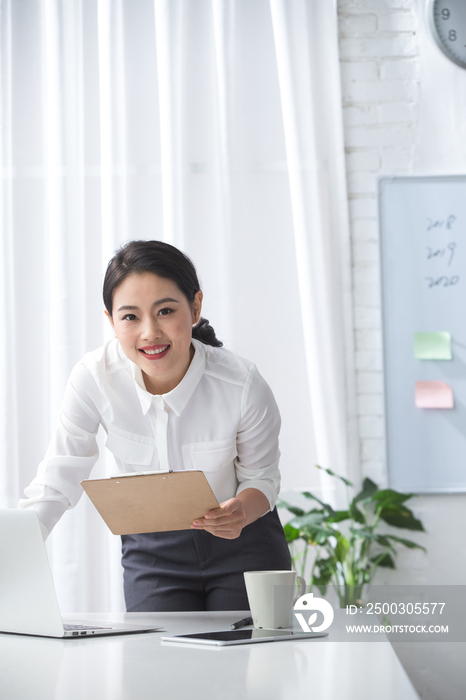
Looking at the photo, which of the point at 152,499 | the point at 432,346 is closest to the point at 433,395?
the point at 432,346

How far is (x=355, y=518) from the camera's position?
217 centimetres

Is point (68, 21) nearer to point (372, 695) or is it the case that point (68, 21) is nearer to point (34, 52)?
point (34, 52)

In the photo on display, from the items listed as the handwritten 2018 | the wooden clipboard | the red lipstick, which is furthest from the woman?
the handwritten 2018

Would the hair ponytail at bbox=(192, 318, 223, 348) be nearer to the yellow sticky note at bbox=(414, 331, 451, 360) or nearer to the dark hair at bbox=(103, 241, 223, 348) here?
the dark hair at bbox=(103, 241, 223, 348)

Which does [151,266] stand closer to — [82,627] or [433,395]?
[82,627]

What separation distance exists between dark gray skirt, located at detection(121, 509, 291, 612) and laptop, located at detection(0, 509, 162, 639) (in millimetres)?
433

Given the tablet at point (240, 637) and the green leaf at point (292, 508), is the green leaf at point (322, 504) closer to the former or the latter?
the green leaf at point (292, 508)

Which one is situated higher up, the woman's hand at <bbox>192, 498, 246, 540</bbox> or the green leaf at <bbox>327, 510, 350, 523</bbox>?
the woman's hand at <bbox>192, 498, 246, 540</bbox>

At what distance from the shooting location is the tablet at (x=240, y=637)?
32.3 inches

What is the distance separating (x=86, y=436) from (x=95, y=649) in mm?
663

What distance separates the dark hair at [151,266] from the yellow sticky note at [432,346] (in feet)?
3.78

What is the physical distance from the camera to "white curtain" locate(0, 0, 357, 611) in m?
2.29

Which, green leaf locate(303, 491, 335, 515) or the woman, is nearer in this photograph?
the woman

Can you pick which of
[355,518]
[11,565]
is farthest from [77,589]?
[11,565]
